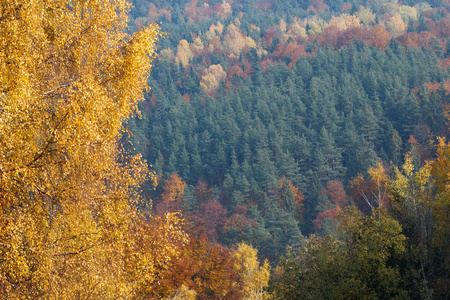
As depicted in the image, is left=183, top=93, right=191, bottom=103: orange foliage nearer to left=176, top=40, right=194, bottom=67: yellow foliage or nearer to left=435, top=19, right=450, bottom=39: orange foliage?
left=176, top=40, right=194, bottom=67: yellow foliage

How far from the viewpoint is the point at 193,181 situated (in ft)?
316

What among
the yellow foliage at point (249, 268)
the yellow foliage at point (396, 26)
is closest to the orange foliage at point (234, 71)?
the yellow foliage at point (396, 26)

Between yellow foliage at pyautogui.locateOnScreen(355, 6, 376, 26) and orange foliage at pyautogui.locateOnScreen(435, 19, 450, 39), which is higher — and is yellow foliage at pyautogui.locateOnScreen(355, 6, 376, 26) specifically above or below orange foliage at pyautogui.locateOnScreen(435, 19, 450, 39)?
above

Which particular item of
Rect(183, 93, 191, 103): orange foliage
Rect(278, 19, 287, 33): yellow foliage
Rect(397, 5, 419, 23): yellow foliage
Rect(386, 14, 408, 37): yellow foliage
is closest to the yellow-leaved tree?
Rect(183, 93, 191, 103): orange foliage

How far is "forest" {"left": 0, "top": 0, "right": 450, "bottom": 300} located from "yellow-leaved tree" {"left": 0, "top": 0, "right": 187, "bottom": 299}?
2cm

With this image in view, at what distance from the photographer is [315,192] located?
77875mm

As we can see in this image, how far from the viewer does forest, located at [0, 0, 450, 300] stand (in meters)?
6.45

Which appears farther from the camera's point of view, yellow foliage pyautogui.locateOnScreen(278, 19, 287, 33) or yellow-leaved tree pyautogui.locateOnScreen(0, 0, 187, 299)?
yellow foliage pyautogui.locateOnScreen(278, 19, 287, 33)

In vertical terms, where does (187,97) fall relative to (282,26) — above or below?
below

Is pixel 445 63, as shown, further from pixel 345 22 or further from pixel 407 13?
pixel 345 22

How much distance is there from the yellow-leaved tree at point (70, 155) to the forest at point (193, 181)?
0.08 feet

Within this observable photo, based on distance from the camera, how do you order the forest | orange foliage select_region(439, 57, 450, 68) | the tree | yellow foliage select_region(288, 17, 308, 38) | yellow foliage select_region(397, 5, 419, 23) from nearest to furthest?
the forest → the tree → orange foliage select_region(439, 57, 450, 68) → yellow foliage select_region(397, 5, 419, 23) → yellow foliage select_region(288, 17, 308, 38)

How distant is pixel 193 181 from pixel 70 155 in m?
89.9

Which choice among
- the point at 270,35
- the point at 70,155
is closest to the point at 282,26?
the point at 270,35
